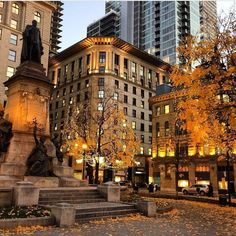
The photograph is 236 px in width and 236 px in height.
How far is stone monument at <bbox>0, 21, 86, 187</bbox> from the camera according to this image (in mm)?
17719

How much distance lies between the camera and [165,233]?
11.5m

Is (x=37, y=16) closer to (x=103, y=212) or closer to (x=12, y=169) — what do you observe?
(x=12, y=169)

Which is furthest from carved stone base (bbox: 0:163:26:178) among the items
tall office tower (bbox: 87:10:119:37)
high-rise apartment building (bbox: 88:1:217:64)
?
tall office tower (bbox: 87:10:119:37)

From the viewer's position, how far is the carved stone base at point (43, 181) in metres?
17.1

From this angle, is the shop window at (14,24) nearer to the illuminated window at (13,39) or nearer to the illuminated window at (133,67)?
the illuminated window at (13,39)

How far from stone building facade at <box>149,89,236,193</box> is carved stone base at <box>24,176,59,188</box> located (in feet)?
104

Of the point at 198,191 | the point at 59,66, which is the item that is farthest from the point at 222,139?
the point at 59,66

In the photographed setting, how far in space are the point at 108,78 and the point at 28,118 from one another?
54165 mm

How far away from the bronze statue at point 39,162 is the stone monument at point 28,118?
6cm

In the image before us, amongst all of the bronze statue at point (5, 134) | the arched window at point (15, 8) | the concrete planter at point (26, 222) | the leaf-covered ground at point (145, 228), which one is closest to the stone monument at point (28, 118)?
the bronze statue at point (5, 134)

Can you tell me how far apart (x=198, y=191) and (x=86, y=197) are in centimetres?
3024

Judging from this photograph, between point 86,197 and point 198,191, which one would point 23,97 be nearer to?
point 86,197

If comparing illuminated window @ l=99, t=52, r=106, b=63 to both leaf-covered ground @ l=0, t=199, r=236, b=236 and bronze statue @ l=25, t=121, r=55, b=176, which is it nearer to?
bronze statue @ l=25, t=121, r=55, b=176

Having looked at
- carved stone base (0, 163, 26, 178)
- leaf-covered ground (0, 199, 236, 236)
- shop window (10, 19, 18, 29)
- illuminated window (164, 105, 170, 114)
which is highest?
shop window (10, 19, 18, 29)
